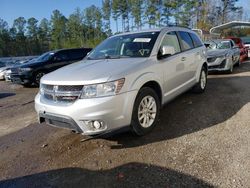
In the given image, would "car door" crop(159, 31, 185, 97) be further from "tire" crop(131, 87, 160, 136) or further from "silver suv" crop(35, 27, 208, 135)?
"tire" crop(131, 87, 160, 136)

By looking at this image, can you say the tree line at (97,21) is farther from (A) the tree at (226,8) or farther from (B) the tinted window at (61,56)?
(B) the tinted window at (61,56)

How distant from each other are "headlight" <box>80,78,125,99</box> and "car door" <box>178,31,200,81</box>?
2.31 m

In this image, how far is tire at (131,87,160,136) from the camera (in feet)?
13.2

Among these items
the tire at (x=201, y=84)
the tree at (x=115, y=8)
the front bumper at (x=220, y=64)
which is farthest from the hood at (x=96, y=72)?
the tree at (x=115, y=8)

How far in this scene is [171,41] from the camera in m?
5.29

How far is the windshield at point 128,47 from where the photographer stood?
15.4 feet

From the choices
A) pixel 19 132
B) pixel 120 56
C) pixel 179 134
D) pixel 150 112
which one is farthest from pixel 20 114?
pixel 179 134

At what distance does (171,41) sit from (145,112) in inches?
72.2

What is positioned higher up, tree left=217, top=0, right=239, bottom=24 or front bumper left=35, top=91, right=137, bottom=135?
tree left=217, top=0, right=239, bottom=24

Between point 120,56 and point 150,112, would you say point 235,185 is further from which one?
point 120,56

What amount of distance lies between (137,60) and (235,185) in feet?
7.80

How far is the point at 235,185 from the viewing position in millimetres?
2877

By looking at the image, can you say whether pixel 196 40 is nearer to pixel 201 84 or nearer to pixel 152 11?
pixel 201 84

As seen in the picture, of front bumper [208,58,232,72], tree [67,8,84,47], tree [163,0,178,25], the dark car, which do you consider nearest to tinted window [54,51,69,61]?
the dark car
